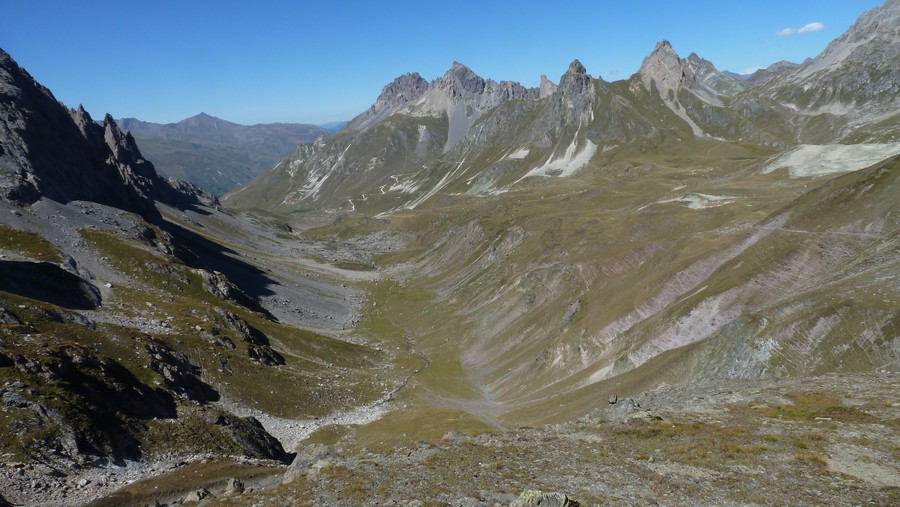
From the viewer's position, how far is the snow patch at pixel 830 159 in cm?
14725

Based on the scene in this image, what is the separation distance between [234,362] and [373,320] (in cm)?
6980

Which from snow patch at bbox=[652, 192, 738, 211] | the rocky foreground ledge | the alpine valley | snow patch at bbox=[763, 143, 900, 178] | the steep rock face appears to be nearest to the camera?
the rocky foreground ledge

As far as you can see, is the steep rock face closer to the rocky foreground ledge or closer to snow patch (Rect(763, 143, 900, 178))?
the rocky foreground ledge

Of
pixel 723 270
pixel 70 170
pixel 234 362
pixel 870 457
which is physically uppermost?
pixel 70 170

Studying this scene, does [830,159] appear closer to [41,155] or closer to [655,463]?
[655,463]

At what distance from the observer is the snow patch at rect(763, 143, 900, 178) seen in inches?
5797

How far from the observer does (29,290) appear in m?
79.1

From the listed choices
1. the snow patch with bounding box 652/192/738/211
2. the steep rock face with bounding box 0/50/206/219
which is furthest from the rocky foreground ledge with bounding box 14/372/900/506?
the steep rock face with bounding box 0/50/206/219

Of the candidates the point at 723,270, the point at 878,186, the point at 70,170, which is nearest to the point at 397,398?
the point at 723,270

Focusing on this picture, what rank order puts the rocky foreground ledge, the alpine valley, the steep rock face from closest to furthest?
1. the rocky foreground ledge
2. the alpine valley
3. the steep rock face

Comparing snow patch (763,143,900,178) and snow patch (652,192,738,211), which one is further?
snow patch (763,143,900,178)

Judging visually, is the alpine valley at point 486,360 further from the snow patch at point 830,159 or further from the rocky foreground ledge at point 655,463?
the snow patch at point 830,159

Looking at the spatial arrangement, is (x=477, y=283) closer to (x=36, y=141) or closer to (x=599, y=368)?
(x=599, y=368)

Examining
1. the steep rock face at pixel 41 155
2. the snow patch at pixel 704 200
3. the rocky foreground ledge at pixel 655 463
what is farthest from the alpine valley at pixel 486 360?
the snow patch at pixel 704 200
